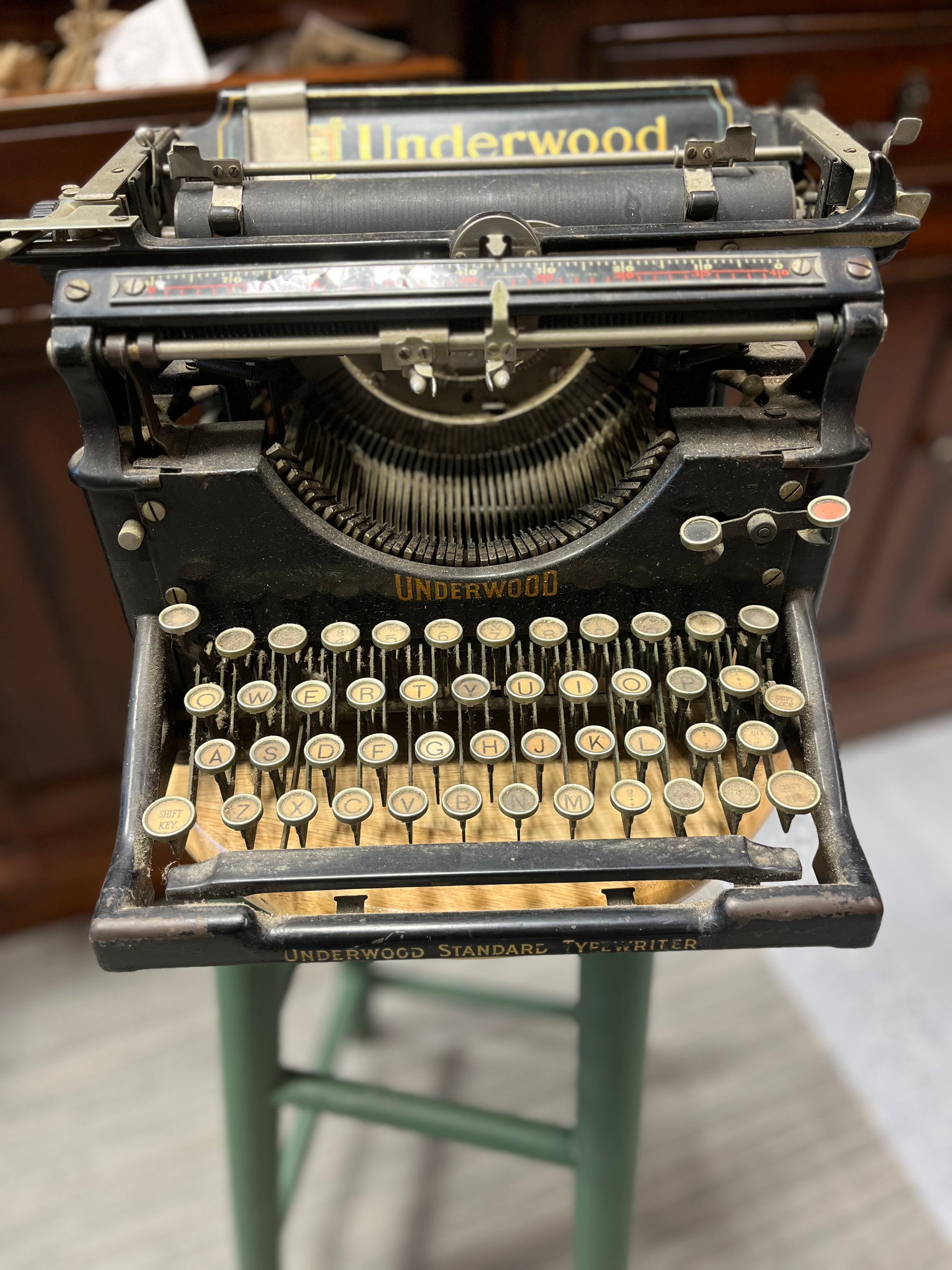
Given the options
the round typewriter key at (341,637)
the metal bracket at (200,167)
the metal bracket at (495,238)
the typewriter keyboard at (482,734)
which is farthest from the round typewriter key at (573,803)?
the metal bracket at (200,167)

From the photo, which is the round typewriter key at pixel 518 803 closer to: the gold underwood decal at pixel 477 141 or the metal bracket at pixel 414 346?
the metal bracket at pixel 414 346

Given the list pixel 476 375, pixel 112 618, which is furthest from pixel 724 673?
pixel 112 618

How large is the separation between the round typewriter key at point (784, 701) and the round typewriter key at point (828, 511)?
0.20 metres

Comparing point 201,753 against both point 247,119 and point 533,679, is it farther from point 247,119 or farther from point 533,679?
point 247,119

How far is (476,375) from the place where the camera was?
1439 mm

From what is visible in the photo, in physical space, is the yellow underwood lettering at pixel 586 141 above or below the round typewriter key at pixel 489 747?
above

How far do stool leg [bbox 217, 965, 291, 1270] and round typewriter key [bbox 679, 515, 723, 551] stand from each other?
770 millimetres

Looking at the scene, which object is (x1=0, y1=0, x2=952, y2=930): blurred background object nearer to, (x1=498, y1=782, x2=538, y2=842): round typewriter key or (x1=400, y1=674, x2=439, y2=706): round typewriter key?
(x1=400, y1=674, x2=439, y2=706): round typewriter key

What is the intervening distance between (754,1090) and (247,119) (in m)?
2.09

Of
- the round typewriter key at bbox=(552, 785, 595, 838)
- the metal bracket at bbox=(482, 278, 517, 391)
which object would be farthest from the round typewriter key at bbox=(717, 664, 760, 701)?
the metal bracket at bbox=(482, 278, 517, 391)

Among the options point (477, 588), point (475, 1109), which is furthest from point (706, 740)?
point (475, 1109)

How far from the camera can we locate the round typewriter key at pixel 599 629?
125 cm

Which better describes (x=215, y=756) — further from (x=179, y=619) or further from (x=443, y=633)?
(x=443, y=633)

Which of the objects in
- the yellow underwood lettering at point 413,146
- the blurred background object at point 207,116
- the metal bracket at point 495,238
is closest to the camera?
the metal bracket at point 495,238
